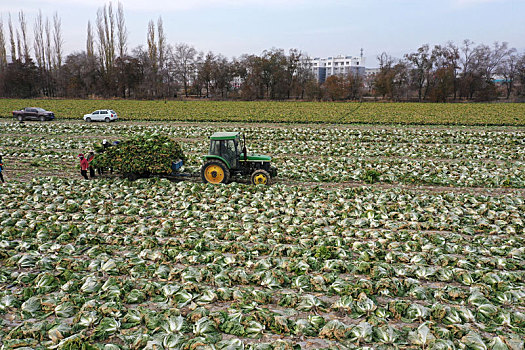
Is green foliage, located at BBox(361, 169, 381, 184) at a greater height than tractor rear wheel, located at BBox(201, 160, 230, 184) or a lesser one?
lesser

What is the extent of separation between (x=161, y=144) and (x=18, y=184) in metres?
4.78

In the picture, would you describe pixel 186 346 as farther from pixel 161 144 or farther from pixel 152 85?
pixel 152 85

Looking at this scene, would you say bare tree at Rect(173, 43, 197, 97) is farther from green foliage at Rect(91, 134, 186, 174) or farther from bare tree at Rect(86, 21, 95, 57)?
green foliage at Rect(91, 134, 186, 174)

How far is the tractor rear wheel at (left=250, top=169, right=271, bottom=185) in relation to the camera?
1213 cm

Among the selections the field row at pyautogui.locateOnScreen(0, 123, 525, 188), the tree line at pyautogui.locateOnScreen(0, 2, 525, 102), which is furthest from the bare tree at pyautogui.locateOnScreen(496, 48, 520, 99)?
the field row at pyautogui.locateOnScreen(0, 123, 525, 188)

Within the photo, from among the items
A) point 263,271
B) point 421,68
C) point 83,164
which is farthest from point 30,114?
point 421,68

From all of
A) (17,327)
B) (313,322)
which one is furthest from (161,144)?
(313,322)

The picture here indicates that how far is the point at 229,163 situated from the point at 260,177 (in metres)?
1.16

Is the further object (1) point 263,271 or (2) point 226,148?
(2) point 226,148

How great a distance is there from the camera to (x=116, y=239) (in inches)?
309

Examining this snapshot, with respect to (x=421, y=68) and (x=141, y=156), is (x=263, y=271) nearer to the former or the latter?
(x=141, y=156)

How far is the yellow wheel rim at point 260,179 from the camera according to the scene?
12164 millimetres

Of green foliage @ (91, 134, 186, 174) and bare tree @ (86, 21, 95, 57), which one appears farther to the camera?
bare tree @ (86, 21, 95, 57)

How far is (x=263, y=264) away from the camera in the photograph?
6719 mm
